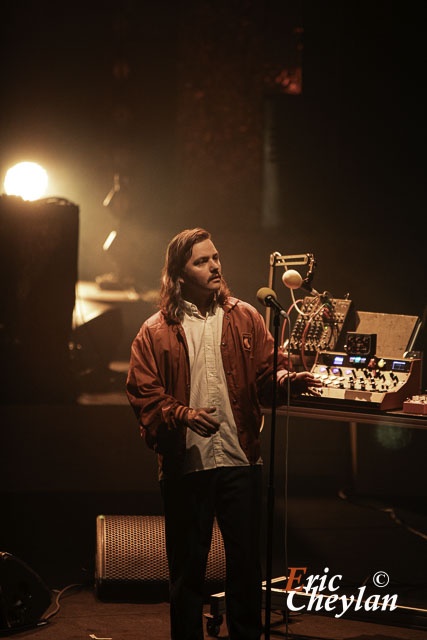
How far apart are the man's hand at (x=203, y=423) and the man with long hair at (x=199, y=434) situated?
0.05 m

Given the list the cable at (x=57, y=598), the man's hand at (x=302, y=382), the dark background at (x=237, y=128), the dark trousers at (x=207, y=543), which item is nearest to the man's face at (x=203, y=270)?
the man's hand at (x=302, y=382)

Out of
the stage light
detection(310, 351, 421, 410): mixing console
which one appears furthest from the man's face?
the stage light

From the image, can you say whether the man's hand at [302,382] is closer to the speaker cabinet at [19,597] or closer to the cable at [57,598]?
the speaker cabinet at [19,597]

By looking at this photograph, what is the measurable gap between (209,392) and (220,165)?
3.89 meters

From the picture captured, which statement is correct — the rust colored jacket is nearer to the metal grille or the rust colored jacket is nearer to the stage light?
the metal grille

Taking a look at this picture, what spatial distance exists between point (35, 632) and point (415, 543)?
2.43 meters

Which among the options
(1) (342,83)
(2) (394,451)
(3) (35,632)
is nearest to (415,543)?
(2) (394,451)

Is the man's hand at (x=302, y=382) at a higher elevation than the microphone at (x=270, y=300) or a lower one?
lower

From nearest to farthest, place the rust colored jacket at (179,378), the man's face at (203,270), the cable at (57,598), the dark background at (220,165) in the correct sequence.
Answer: the rust colored jacket at (179,378), the man's face at (203,270), the cable at (57,598), the dark background at (220,165)

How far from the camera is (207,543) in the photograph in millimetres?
2979

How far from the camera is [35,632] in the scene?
3629mm

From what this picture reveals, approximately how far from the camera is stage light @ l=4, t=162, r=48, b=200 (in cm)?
654

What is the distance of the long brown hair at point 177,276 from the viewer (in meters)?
3.09

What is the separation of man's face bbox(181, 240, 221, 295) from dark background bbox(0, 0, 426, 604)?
2.06 m
